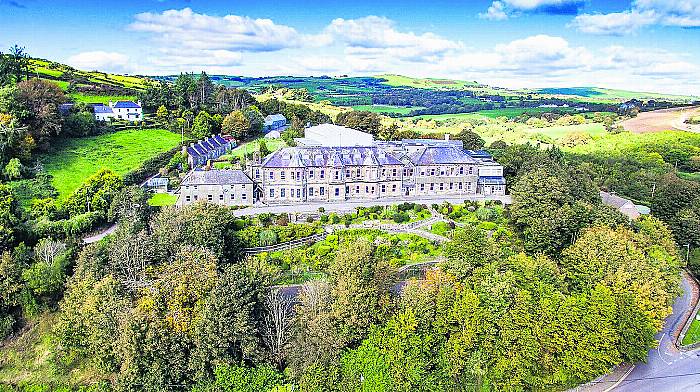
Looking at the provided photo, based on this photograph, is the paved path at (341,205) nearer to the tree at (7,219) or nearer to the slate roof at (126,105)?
the tree at (7,219)

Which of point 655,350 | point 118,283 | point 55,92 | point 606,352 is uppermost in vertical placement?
point 55,92

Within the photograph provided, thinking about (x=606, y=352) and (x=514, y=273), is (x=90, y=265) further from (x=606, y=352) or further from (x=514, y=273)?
(x=606, y=352)

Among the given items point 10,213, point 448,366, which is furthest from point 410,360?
point 10,213

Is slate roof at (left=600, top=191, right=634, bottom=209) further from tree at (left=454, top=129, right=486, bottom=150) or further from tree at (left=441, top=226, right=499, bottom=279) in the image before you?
tree at (left=441, top=226, right=499, bottom=279)

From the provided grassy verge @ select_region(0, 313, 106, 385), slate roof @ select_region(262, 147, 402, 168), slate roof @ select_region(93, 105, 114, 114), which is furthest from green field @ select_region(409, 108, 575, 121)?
grassy verge @ select_region(0, 313, 106, 385)

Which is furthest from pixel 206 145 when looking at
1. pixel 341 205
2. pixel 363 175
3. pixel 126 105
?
pixel 341 205

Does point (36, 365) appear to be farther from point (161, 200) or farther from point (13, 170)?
point (13, 170)
